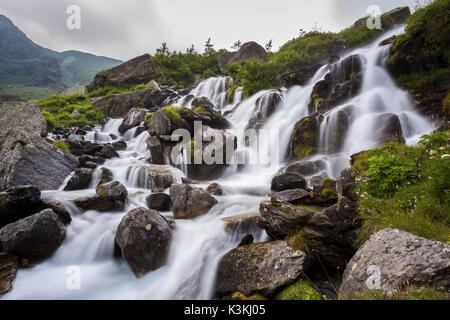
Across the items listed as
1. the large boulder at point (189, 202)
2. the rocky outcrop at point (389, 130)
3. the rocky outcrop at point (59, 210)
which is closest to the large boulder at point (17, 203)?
the rocky outcrop at point (59, 210)

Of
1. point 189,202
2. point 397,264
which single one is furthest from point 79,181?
point 397,264

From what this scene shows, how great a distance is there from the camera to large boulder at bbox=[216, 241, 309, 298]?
3928 millimetres

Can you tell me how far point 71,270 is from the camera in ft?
17.4

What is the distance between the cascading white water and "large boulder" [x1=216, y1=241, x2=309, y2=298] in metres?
0.43

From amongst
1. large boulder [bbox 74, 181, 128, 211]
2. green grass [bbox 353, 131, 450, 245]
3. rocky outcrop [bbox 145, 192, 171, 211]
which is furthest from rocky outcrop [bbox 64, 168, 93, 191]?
green grass [bbox 353, 131, 450, 245]

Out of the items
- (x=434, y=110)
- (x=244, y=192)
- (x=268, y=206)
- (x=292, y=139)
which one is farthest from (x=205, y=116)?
(x=434, y=110)

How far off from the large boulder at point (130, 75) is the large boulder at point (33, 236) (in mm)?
31318

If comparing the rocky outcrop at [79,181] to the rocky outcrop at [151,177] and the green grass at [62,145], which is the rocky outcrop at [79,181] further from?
the green grass at [62,145]

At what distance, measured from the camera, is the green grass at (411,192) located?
11.4 ft

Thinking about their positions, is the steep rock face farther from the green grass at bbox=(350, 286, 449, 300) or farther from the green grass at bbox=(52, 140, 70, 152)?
the green grass at bbox=(52, 140, 70, 152)

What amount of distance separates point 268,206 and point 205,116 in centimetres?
981

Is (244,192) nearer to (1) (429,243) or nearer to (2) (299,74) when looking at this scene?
(1) (429,243)

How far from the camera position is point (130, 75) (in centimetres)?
3291
